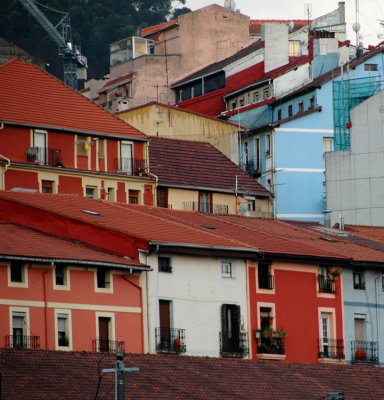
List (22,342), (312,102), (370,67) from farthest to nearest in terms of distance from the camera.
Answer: (370,67)
(312,102)
(22,342)

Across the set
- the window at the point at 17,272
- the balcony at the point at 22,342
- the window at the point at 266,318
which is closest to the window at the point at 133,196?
the window at the point at 266,318

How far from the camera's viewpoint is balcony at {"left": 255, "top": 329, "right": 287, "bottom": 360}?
318ft

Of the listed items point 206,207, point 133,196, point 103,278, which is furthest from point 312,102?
point 103,278

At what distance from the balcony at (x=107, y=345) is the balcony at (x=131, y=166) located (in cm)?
3005

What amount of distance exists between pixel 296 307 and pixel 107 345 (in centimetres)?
1209

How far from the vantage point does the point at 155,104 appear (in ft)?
453

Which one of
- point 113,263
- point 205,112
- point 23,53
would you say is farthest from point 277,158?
point 113,263

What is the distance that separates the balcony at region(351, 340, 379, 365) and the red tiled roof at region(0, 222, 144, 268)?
14.0 m

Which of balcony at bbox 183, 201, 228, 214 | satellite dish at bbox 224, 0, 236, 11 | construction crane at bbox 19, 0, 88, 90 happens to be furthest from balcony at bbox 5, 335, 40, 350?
satellite dish at bbox 224, 0, 236, 11

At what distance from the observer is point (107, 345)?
90875 mm

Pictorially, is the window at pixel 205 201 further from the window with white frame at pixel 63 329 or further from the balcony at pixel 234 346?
the window with white frame at pixel 63 329

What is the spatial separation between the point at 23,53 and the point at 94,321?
256 ft

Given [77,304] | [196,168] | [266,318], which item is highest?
[196,168]

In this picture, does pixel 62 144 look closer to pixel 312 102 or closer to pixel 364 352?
pixel 364 352
